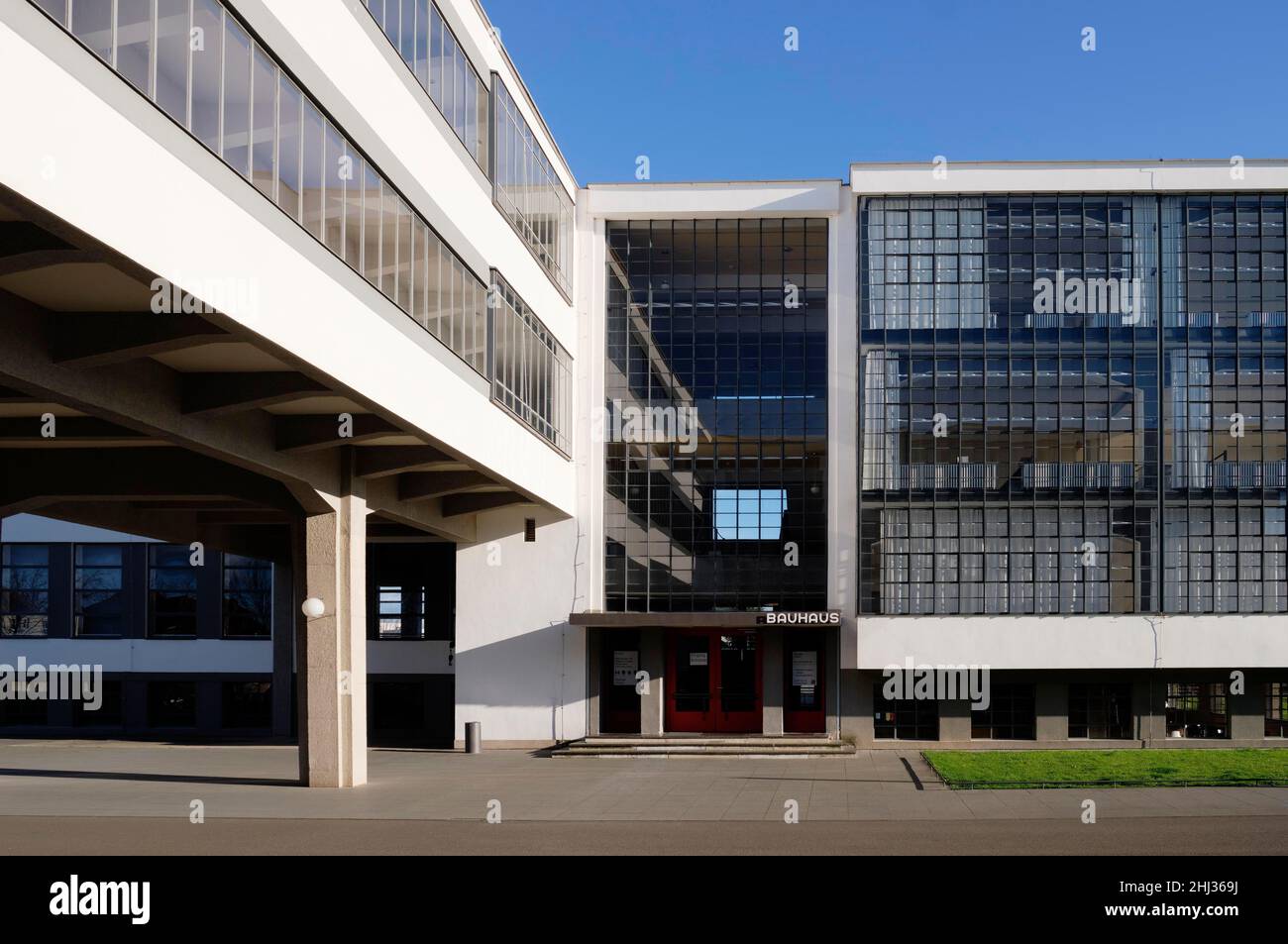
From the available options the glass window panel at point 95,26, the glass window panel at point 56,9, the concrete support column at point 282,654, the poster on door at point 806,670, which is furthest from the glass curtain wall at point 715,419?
the glass window panel at point 56,9

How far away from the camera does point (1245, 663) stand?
30.0 m

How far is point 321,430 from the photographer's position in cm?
1984

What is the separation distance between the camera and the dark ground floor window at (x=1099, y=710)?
31016 mm

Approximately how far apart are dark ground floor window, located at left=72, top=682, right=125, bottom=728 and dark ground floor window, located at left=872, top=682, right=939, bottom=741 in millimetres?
20808

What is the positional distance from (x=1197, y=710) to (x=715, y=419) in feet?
43.3

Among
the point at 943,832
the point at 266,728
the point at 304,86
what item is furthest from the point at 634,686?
the point at 304,86

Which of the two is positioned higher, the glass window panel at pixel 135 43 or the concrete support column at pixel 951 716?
the glass window panel at pixel 135 43

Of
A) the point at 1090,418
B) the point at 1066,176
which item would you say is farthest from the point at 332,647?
the point at 1066,176

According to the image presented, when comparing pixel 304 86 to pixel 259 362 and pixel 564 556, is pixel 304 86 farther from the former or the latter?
pixel 564 556

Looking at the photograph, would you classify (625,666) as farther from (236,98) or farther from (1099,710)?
(236,98)

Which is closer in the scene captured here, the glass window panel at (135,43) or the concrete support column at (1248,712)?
the glass window panel at (135,43)

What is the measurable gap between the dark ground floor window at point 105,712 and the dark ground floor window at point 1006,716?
907 inches

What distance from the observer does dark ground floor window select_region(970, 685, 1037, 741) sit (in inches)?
1220

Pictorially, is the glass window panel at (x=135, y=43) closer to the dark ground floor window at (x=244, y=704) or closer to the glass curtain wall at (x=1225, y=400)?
the glass curtain wall at (x=1225, y=400)
